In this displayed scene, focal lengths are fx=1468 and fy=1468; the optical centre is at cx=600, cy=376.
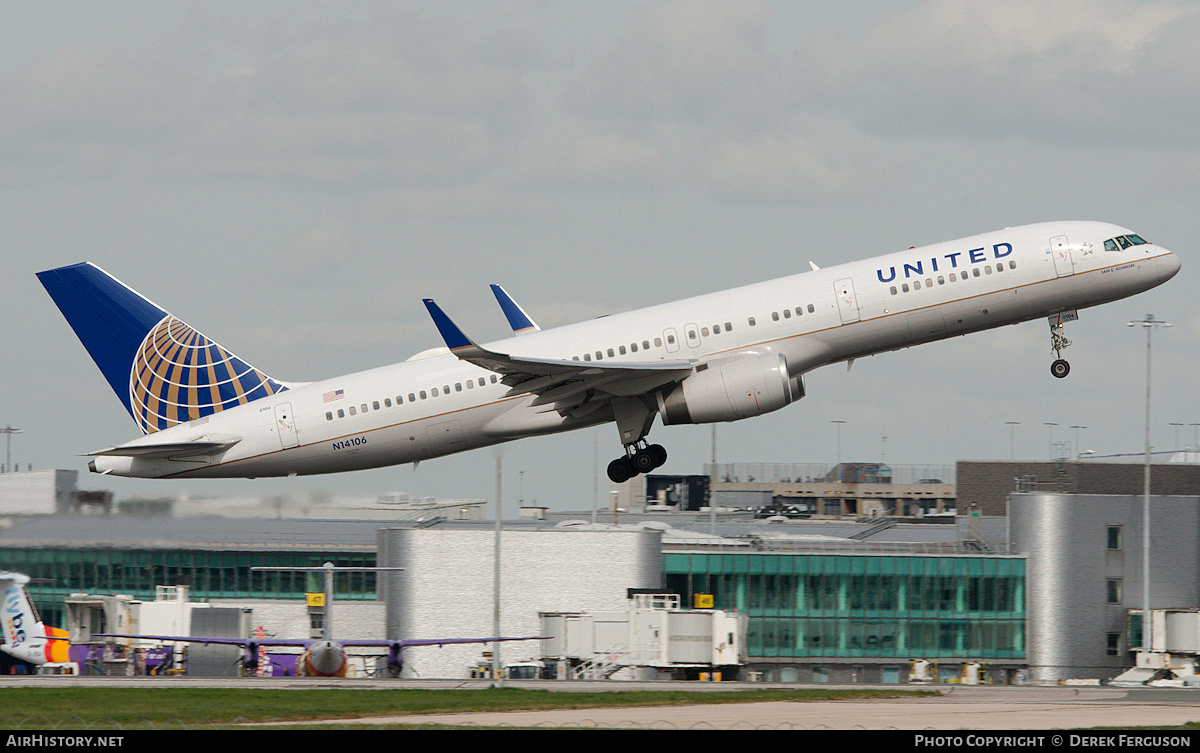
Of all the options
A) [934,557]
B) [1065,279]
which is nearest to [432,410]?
[1065,279]

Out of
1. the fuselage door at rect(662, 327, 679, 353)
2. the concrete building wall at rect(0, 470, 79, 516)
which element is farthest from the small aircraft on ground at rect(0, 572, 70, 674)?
the fuselage door at rect(662, 327, 679, 353)

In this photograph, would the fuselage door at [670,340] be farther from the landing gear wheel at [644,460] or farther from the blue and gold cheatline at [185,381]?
the blue and gold cheatline at [185,381]

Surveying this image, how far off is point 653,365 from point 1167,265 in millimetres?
15427

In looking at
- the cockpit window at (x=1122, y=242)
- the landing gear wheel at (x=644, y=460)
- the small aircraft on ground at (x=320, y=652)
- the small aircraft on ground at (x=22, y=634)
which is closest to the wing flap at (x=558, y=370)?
the landing gear wheel at (x=644, y=460)

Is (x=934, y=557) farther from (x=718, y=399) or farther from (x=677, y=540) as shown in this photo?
(x=718, y=399)

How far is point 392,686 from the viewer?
48875 mm

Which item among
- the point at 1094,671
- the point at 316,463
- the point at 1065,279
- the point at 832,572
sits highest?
the point at 1065,279

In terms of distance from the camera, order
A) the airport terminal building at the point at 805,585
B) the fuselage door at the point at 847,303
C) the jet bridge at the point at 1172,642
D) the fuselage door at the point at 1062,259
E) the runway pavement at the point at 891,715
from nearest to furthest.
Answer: the runway pavement at the point at 891,715, the fuselage door at the point at 847,303, the fuselage door at the point at 1062,259, the jet bridge at the point at 1172,642, the airport terminal building at the point at 805,585

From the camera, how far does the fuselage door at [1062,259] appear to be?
→ 41.8 meters

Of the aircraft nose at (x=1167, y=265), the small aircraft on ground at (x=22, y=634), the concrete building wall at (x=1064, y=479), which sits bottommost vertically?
the small aircraft on ground at (x=22, y=634)

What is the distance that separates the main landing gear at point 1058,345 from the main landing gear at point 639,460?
1200 centimetres

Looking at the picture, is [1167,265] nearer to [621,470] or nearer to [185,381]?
[621,470]

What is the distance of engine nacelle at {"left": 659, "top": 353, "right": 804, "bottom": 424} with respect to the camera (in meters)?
41.1
